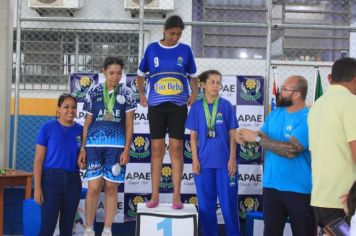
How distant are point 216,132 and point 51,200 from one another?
1.70 meters

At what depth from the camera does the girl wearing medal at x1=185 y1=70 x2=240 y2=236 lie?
5.17m

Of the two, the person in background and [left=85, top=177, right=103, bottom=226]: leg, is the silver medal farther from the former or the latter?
the person in background

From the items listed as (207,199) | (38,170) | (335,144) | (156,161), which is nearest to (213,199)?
(207,199)

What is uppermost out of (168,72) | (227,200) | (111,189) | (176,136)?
(168,72)

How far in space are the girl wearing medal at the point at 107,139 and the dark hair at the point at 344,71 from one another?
210 cm

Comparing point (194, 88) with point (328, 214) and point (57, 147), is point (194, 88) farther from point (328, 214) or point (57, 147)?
point (328, 214)

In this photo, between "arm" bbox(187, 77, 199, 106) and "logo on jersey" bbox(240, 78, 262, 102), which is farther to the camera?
"logo on jersey" bbox(240, 78, 262, 102)

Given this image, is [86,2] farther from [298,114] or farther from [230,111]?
[298,114]

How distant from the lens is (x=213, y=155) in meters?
→ 5.17

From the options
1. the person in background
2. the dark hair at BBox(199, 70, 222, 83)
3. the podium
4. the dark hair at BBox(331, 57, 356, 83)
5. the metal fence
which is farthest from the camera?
the metal fence

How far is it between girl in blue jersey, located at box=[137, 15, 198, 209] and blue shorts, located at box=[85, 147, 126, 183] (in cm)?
45

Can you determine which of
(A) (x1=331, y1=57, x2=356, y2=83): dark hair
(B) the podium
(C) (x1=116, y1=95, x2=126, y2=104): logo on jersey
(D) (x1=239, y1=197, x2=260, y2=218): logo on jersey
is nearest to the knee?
(B) the podium

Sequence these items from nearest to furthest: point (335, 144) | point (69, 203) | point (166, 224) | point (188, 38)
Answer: point (335, 144) < point (166, 224) < point (69, 203) < point (188, 38)

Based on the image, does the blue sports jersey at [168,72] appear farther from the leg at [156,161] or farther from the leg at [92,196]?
the leg at [92,196]
